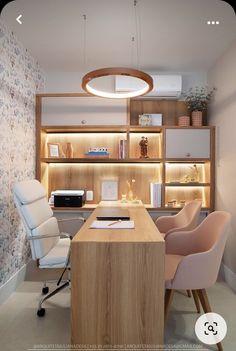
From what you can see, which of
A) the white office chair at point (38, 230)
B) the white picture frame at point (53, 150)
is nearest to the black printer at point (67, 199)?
the white picture frame at point (53, 150)

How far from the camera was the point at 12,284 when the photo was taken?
2643 millimetres

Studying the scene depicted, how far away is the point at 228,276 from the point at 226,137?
1.56m

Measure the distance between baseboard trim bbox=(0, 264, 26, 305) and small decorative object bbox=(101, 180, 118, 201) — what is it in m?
1.36

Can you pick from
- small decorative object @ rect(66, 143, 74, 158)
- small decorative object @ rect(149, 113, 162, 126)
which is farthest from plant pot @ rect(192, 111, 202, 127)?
small decorative object @ rect(66, 143, 74, 158)

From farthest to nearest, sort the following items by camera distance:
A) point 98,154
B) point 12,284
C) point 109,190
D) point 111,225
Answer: point 109,190
point 98,154
point 12,284
point 111,225

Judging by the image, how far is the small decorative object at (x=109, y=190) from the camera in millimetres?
3658

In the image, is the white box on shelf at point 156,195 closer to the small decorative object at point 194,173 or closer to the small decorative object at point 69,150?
the small decorative object at point 194,173

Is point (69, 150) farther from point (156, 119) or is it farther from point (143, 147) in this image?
point (156, 119)

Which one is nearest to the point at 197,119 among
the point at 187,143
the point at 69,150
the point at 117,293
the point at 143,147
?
the point at 187,143

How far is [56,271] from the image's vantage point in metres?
3.19

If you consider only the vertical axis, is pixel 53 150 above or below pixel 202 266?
above

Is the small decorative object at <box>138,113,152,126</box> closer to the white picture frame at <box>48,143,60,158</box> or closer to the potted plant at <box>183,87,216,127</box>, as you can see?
the potted plant at <box>183,87,216,127</box>

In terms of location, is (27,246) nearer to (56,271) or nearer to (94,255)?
(56,271)

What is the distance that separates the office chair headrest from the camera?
2197 millimetres
